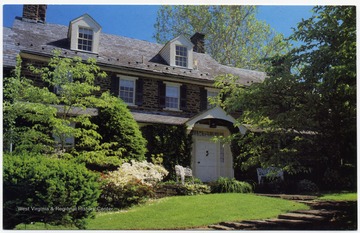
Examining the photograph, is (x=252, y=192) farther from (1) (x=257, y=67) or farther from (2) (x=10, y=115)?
(2) (x=10, y=115)

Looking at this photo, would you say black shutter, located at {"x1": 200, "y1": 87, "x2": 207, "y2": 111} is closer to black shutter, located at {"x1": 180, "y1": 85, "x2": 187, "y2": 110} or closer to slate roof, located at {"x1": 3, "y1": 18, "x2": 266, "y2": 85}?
slate roof, located at {"x1": 3, "y1": 18, "x2": 266, "y2": 85}

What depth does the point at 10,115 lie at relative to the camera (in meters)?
8.05

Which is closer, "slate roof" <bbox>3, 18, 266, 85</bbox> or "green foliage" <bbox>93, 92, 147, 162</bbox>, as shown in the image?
"green foliage" <bbox>93, 92, 147, 162</bbox>

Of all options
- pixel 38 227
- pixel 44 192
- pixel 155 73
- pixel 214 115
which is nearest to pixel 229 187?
pixel 214 115

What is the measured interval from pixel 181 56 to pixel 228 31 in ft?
11.0

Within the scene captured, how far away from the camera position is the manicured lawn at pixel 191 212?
20.6 feet

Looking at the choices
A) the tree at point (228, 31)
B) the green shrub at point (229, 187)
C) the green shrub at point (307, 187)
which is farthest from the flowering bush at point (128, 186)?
the green shrub at point (307, 187)

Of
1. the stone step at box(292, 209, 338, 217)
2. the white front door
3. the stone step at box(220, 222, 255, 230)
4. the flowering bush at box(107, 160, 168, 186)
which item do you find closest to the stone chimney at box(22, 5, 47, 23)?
the flowering bush at box(107, 160, 168, 186)

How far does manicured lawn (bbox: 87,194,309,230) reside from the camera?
20.6ft

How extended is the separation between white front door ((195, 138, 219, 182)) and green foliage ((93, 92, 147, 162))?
330 cm

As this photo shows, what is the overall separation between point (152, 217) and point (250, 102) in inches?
117

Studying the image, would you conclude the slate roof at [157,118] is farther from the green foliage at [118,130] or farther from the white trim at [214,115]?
the green foliage at [118,130]

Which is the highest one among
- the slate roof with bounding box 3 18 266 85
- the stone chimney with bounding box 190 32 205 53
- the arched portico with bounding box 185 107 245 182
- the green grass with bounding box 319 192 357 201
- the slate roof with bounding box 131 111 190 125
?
the stone chimney with bounding box 190 32 205 53

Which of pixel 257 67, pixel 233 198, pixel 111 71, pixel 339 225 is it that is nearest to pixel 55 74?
pixel 111 71
